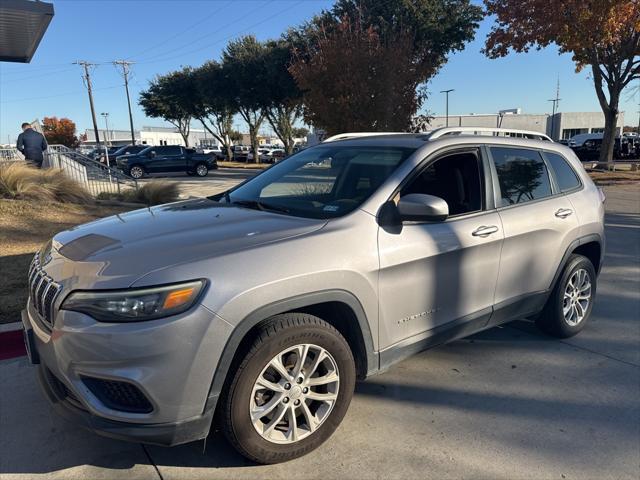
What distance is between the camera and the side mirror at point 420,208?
285 centimetres

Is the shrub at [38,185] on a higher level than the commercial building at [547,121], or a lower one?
lower

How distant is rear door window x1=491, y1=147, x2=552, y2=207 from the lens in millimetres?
3715

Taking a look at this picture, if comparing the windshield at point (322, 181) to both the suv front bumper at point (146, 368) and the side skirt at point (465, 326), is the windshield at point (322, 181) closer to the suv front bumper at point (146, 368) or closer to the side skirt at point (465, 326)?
the side skirt at point (465, 326)

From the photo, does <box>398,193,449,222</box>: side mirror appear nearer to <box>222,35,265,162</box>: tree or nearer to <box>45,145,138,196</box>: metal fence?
<box>45,145,138,196</box>: metal fence

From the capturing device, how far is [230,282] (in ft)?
7.58

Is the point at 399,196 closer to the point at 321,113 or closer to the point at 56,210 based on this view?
the point at 56,210

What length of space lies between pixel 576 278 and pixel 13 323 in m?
4.80

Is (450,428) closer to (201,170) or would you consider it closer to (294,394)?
(294,394)

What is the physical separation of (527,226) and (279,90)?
101ft

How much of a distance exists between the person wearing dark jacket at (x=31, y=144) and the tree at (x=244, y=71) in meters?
21.8

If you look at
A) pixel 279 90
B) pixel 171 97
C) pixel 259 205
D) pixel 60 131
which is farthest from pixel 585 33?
pixel 60 131

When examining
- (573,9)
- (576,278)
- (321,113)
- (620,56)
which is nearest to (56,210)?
(576,278)

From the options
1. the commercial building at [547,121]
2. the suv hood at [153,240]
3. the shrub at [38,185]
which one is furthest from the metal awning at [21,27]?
the commercial building at [547,121]

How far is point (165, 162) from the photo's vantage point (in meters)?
27.2
